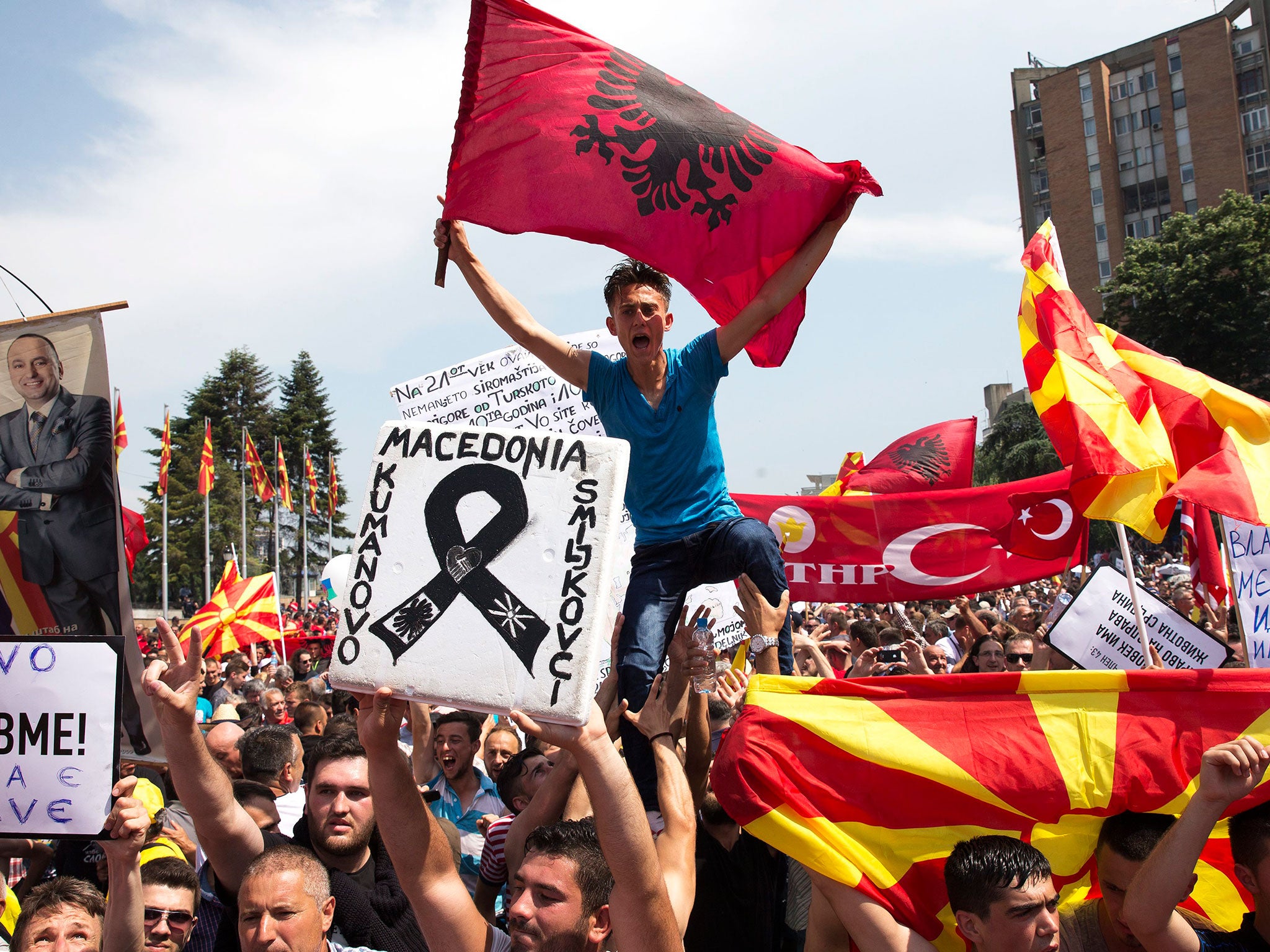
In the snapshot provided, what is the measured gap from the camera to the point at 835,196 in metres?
4.62

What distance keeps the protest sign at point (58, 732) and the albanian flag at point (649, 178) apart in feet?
7.43

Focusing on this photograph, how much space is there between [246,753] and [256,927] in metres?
2.54

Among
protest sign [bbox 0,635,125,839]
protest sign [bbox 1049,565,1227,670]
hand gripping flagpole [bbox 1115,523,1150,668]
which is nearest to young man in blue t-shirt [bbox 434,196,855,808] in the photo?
protest sign [bbox 0,635,125,839]

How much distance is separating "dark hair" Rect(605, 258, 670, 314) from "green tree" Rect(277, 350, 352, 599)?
2824 inches

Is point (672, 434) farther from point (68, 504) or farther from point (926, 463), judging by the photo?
point (926, 463)

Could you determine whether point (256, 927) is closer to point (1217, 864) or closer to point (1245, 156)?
point (1217, 864)

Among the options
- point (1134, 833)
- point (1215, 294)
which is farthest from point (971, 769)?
point (1215, 294)

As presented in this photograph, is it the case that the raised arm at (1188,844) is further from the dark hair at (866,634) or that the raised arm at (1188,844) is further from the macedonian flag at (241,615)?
the macedonian flag at (241,615)

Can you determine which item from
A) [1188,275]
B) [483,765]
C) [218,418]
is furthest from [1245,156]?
[483,765]

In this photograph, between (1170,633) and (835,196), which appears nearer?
(835,196)

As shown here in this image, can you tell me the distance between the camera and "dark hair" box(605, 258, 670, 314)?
446 centimetres

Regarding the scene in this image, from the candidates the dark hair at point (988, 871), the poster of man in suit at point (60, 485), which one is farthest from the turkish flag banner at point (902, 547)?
the dark hair at point (988, 871)

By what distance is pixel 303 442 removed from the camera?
74875 mm

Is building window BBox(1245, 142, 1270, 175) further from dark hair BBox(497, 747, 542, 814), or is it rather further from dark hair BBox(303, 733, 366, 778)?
dark hair BBox(303, 733, 366, 778)
